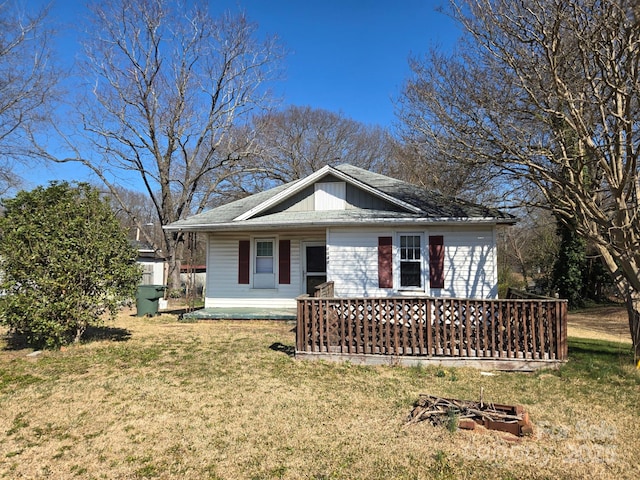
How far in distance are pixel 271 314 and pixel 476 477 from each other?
8.95 metres

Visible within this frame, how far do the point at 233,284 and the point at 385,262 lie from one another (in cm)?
512

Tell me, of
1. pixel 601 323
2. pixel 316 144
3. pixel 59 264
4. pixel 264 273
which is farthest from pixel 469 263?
pixel 316 144

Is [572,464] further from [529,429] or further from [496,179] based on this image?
[496,179]

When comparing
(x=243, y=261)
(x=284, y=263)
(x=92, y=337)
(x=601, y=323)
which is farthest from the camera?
(x=601, y=323)

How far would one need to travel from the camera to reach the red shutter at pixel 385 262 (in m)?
11.6

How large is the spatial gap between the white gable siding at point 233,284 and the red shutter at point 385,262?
2.79 m

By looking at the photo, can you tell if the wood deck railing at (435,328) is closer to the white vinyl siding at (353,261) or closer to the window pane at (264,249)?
the white vinyl siding at (353,261)

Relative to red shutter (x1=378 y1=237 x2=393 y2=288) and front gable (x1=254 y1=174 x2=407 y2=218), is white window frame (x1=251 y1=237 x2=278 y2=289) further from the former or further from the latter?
red shutter (x1=378 y1=237 x2=393 y2=288)

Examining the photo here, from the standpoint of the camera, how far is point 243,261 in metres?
13.2

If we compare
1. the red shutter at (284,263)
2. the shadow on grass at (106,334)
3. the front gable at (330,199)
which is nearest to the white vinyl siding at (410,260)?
the front gable at (330,199)

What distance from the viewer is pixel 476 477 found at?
10.9 feet

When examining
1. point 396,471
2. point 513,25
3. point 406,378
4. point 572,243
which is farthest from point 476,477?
point 572,243

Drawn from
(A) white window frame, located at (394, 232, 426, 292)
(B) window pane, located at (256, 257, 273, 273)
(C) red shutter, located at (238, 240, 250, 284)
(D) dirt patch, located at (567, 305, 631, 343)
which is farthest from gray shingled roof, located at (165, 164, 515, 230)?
(D) dirt patch, located at (567, 305, 631, 343)

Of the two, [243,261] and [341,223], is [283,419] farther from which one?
[243,261]
